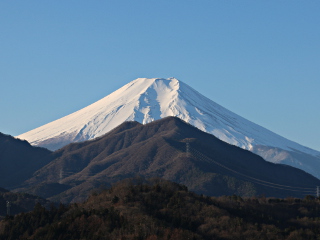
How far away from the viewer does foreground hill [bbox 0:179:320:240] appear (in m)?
75.2

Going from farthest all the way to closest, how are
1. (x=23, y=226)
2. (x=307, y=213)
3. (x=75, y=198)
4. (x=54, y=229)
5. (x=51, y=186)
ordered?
1. (x=51, y=186)
2. (x=75, y=198)
3. (x=307, y=213)
4. (x=23, y=226)
5. (x=54, y=229)

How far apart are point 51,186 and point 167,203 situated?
9902cm

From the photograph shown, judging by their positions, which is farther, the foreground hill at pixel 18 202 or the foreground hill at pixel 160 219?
the foreground hill at pixel 18 202

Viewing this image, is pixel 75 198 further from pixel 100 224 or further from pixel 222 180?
pixel 100 224

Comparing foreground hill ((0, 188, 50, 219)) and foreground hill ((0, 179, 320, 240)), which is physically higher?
foreground hill ((0, 179, 320, 240))

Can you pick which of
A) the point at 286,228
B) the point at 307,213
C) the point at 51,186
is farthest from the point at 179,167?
the point at 286,228

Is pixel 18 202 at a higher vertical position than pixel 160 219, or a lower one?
lower

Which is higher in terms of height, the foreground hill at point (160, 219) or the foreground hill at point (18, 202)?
the foreground hill at point (160, 219)

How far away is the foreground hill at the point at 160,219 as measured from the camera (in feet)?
247

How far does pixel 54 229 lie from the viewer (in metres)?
76.4

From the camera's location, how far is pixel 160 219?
80.4 meters

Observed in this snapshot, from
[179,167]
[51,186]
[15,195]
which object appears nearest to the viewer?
[15,195]

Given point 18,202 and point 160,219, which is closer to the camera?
point 160,219

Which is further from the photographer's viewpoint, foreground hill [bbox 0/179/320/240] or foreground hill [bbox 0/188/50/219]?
foreground hill [bbox 0/188/50/219]
